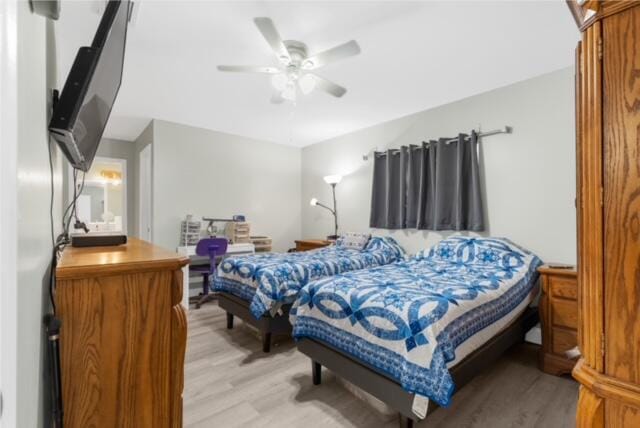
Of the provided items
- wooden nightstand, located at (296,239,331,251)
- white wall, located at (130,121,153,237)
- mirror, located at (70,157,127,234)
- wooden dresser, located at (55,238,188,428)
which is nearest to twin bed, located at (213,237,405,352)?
wooden nightstand, located at (296,239,331,251)

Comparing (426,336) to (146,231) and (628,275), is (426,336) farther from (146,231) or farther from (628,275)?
(146,231)

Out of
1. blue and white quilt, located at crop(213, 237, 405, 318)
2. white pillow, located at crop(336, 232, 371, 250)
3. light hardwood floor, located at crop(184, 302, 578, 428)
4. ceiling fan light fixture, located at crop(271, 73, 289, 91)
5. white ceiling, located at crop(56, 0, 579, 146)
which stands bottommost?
light hardwood floor, located at crop(184, 302, 578, 428)

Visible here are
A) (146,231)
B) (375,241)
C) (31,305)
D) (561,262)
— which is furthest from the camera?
(146,231)

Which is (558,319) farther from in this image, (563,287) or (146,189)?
(146,189)

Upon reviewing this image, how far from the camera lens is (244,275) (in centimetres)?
280

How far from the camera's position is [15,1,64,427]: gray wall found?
55cm

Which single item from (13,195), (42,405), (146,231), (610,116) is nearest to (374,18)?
(610,116)

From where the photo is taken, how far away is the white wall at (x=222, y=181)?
4.15 metres

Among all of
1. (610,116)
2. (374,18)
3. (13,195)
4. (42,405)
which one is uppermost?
(374,18)

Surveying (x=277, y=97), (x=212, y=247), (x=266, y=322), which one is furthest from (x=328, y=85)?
(x=212, y=247)

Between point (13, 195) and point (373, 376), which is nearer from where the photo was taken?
point (13, 195)

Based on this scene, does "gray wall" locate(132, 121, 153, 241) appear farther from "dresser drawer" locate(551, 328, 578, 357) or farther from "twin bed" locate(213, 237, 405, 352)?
"dresser drawer" locate(551, 328, 578, 357)

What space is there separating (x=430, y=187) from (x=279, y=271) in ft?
7.11

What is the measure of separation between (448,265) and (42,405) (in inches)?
111
